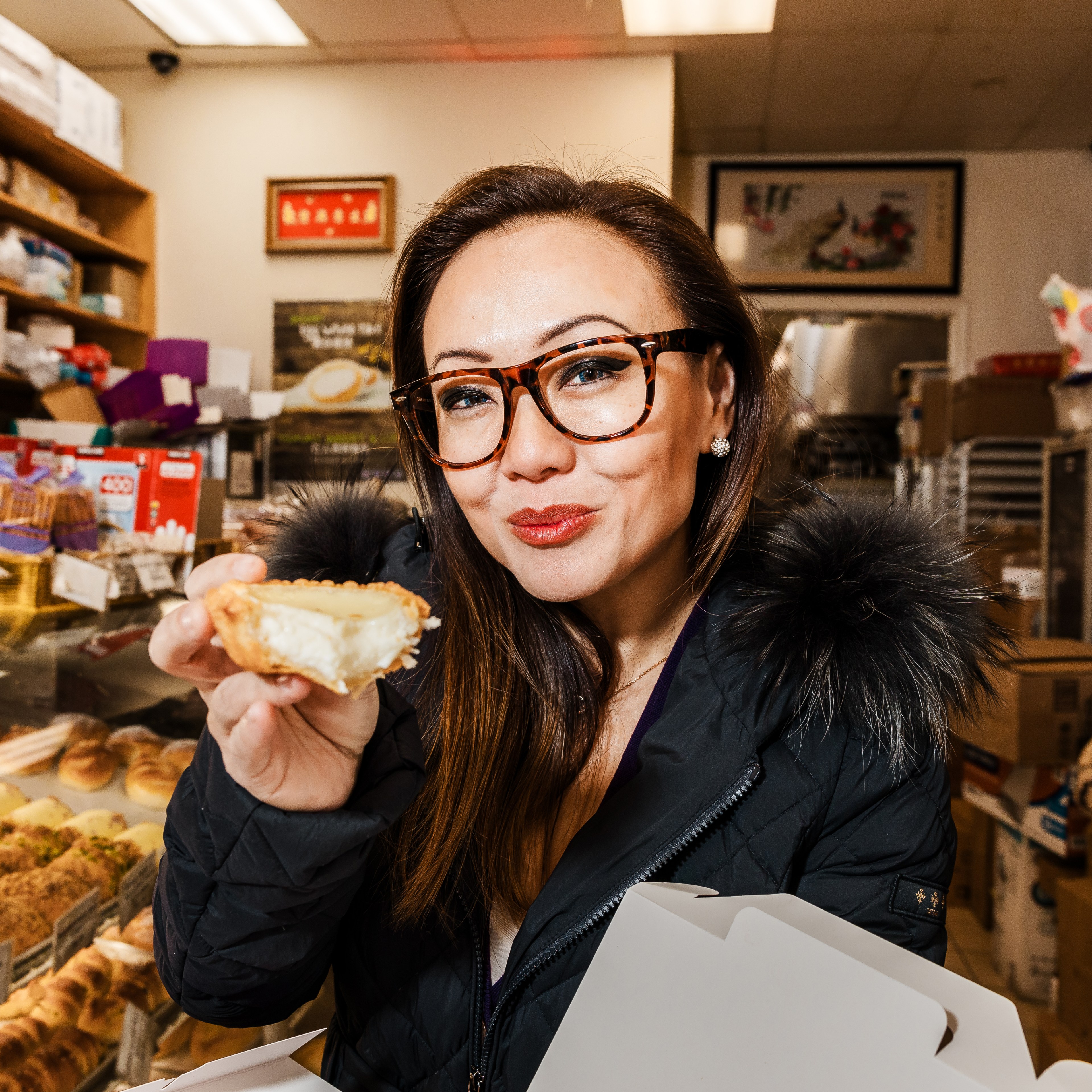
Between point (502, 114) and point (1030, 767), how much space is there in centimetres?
348

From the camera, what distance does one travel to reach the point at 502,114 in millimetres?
3893

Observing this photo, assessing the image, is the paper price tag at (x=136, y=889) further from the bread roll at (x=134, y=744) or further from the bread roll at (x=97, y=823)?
the bread roll at (x=134, y=744)

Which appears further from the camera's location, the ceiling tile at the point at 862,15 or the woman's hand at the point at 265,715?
the ceiling tile at the point at 862,15

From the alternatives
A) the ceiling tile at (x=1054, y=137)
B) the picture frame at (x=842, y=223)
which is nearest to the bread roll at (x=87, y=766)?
the picture frame at (x=842, y=223)

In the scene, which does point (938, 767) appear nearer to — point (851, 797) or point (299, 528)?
point (851, 797)

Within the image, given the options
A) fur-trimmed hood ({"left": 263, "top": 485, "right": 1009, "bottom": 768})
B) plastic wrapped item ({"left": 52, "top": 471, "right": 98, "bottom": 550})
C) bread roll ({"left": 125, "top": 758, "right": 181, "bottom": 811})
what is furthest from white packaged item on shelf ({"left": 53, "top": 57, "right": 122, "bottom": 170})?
fur-trimmed hood ({"left": 263, "top": 485, "right": 1009, "bottom": 768})

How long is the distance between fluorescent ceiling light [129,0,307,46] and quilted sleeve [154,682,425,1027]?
373cm

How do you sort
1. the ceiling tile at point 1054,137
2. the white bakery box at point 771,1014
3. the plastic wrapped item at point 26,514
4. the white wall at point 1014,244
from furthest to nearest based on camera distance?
the white wall at point 1014,244, the ceiling tile at point 1054,137, the plastic wrapped item at point 26,514, the white bakery box at point 771,1014

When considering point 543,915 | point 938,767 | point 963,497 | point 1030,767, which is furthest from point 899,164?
point 543,915

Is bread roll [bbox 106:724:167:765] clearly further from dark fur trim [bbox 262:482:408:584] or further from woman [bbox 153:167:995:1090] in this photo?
woman [bbox 153:167:995:1090]

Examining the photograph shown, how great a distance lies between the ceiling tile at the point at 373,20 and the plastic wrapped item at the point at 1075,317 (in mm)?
2659

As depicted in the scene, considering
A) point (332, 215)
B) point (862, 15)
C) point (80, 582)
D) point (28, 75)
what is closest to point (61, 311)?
point (28, 75)

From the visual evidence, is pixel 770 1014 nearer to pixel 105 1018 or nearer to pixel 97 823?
pixel 105 1018

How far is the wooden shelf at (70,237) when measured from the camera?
2959 millimetres
